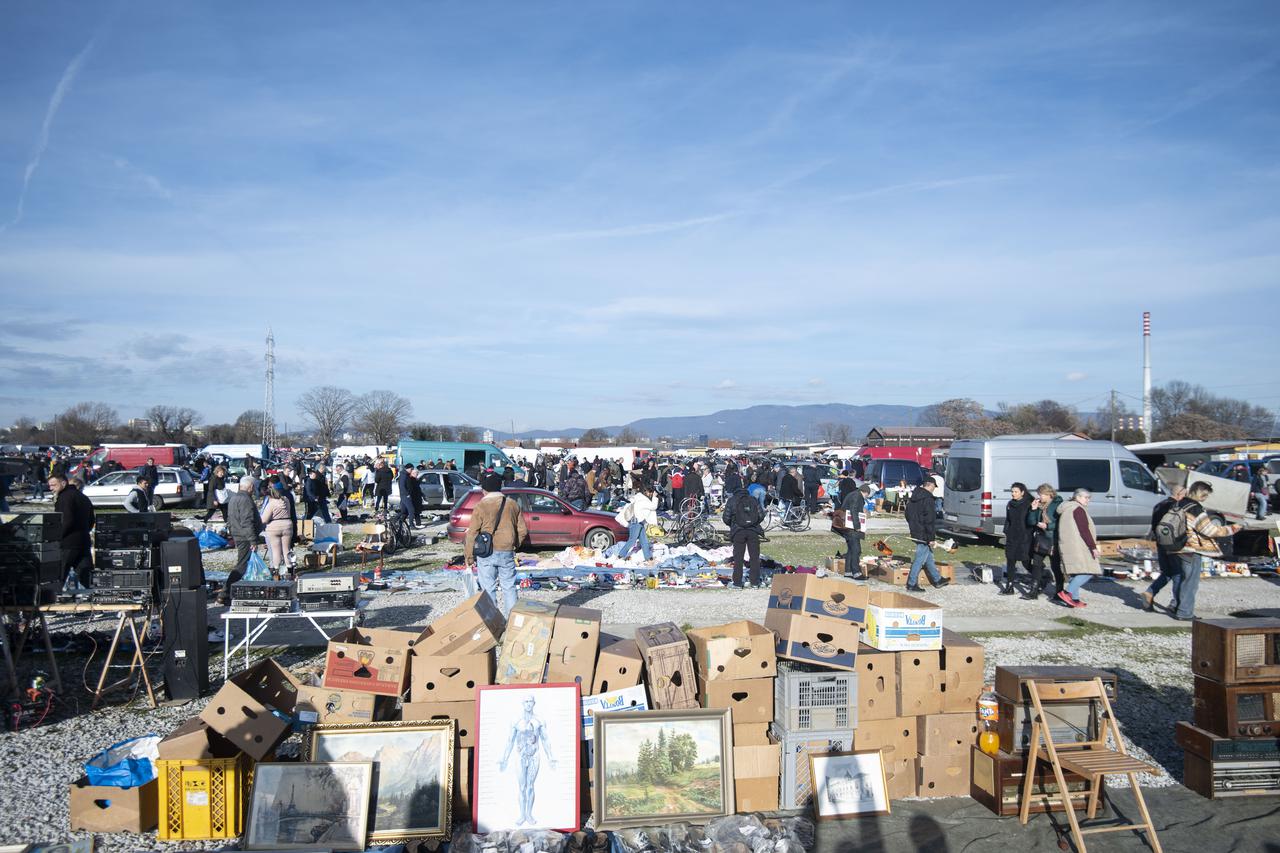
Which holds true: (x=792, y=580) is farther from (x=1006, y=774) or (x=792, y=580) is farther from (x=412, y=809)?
(x=412, y=809)

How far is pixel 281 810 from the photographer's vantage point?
4.69 metres

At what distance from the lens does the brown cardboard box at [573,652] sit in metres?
5.50

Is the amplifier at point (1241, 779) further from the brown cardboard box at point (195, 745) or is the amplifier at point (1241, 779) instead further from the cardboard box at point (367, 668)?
the brown cardboard box at point (195, 745)

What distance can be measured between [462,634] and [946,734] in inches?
136

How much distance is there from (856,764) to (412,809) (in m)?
2.84

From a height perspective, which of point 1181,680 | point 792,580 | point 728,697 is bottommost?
point 1181,680

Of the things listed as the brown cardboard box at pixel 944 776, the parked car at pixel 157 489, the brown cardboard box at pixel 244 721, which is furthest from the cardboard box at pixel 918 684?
the parked car at pixel 157 489

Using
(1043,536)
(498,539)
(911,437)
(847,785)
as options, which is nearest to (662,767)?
(847,785)

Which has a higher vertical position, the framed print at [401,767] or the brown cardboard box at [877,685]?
the brown cardboard box at [877,685]

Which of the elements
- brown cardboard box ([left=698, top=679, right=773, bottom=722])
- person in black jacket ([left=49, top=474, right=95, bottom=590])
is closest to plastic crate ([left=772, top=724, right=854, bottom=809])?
brown cardboard box ([left=698, top=679, right=773, bottom=722])

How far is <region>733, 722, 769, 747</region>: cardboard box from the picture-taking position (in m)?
5.28

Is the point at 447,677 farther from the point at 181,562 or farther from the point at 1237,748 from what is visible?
the point at 1237,748

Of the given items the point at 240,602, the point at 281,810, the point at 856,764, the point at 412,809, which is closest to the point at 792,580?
the point at 856,764

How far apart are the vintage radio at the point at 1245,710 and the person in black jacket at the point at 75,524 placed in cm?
1072
